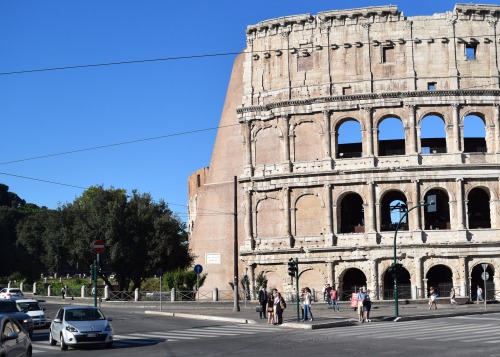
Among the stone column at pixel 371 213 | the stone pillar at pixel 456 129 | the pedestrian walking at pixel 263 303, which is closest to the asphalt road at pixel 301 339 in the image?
the pedestrian walking at pixel 263 303

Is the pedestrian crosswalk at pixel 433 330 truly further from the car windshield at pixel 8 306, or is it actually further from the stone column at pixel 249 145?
the stone column at pixel 249 145

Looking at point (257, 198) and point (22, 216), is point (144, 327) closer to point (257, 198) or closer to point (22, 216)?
point (257, 198)

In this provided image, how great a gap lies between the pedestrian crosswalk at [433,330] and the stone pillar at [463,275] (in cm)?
1628

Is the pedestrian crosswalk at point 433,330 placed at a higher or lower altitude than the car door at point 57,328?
lower

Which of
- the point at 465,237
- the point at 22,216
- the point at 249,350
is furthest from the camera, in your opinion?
the point at 22,216

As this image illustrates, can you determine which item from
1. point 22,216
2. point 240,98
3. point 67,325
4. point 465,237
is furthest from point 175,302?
point 22,216

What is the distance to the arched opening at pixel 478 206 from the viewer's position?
55.0 m

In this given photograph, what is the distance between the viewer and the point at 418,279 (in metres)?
50.8

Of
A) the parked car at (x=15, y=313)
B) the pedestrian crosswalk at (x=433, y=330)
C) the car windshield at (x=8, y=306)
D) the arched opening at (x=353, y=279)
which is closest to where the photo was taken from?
the pedestrian crosswalk at (x=433, y=330)

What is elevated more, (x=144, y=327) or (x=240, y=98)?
(x=240, y=98)

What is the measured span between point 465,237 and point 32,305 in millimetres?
28348

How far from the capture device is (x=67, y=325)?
76.3 feet

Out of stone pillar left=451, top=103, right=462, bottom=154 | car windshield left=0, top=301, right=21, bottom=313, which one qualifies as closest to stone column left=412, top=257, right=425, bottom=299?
stone pillar left=451, top=103, right=462, bottom=154

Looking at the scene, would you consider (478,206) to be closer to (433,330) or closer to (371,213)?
(371,213)
